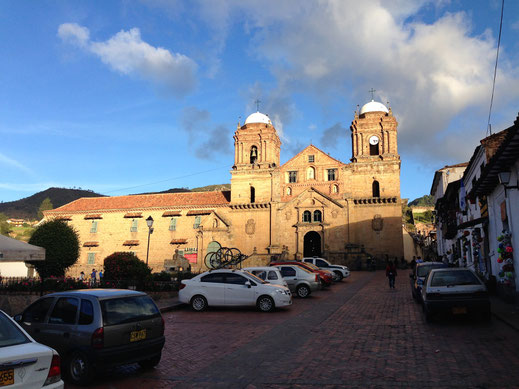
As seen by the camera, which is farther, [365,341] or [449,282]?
[449,282]

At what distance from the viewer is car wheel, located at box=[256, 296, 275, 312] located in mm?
14363

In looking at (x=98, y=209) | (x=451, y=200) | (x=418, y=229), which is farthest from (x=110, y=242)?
(x=418, y=229)

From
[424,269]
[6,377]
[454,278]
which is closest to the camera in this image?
[6,377]

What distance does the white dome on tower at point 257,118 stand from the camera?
50.6 m

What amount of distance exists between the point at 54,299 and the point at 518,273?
1387 cm

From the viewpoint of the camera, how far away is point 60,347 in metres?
6.66

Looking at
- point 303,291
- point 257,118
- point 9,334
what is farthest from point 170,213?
point 9,334

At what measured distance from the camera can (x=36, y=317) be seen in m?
7.26

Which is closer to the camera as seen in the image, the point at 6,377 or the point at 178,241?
the point at 6,377

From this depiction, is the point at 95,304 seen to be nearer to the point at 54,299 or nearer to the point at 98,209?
the point at 54,299

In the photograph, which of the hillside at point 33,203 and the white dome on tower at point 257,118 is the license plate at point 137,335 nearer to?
the white dome on tower at point 257,118

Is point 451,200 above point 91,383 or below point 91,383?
above

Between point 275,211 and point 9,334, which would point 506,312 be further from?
point 275,211

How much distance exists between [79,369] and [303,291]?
13547mm
